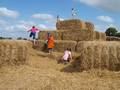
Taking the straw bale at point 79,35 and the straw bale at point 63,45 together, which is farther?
the straw bale at point 79,35

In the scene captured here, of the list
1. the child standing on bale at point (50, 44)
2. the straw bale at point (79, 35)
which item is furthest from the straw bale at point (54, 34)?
the child standing on bale at point (50, 44)

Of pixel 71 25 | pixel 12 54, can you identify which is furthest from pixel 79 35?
pixel 12 54

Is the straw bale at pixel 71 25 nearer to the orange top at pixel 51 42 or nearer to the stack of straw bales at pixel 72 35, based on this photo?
the stack of straw bales at pixel 72 35

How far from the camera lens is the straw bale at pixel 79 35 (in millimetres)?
21609

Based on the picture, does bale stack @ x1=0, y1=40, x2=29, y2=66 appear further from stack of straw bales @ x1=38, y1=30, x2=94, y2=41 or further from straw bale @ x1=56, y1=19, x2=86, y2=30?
straw bale @ x1=56, y1=19, x2=86, y2=30

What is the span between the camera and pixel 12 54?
51.8 ft

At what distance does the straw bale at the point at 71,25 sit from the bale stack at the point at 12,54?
364 inches

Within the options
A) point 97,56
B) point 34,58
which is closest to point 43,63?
point 34,58

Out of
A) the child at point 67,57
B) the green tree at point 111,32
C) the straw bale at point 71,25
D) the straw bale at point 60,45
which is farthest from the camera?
the green tree at point 111,32

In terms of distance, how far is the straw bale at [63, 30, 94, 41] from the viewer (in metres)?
21.6

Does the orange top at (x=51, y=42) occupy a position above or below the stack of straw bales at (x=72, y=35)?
below

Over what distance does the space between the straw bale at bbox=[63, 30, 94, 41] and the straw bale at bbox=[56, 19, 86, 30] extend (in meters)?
2.13

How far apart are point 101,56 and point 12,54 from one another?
3970mm

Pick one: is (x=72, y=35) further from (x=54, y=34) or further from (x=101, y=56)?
(x=101, y=56)
